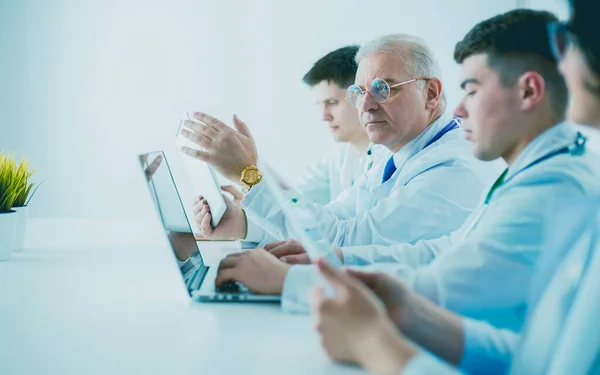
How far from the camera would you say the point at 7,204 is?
4.66ft

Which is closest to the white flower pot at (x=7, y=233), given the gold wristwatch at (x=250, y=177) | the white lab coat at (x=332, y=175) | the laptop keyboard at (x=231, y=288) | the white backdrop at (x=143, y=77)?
the gold wristwatch at (x=250, y=177)

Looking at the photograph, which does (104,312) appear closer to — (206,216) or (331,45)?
(206,216)

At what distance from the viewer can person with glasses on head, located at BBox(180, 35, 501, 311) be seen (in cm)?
138

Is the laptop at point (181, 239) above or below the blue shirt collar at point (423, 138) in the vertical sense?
below

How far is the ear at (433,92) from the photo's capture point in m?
1.58

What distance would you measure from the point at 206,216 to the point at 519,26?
1.01 metres

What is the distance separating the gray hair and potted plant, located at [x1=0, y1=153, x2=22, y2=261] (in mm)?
940

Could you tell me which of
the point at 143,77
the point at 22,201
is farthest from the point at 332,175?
the point at 143,77

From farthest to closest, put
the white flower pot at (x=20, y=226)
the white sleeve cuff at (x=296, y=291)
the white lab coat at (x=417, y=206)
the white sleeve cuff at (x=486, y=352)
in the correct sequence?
the white flower pot at (x=20, y=226)
the white lab coat at (x=417, y=206)
the white sleeve cuff at (x=296, y=291)
the white sleeve cuff at (x=486, y=352)

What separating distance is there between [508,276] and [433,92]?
0.94 m

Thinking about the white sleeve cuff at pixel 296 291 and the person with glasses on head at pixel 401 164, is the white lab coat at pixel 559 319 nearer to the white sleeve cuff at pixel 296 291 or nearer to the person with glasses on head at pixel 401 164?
the white sleeve cuff at pixel 296 291

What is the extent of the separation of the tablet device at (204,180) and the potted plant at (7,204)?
41 cm

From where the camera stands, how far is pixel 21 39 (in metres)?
4.16

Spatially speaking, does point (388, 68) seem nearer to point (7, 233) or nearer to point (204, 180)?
Result: point (204, 180)
